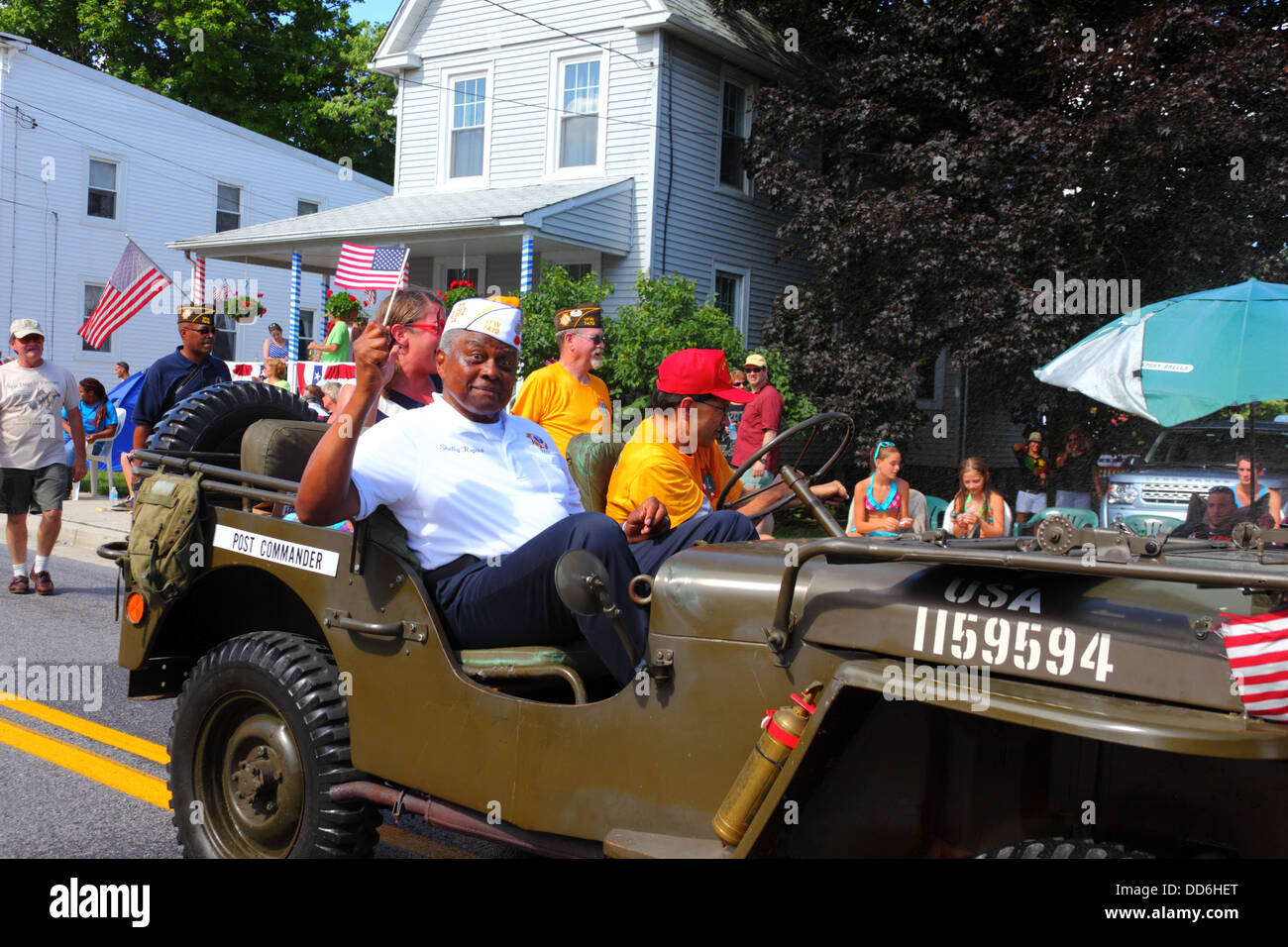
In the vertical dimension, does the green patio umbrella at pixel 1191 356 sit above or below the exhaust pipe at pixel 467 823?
above

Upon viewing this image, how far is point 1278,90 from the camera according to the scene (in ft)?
41.2

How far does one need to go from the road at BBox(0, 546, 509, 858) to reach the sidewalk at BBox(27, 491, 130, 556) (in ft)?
13.6

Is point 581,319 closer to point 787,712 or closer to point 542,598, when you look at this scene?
point 542,598

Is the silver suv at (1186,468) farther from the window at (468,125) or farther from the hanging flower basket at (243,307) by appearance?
the hanging flower basket at (243,307)

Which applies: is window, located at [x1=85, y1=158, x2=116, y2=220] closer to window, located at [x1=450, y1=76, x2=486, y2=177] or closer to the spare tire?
window, located at [x1=450, y1=76, x2=486, y2=177]

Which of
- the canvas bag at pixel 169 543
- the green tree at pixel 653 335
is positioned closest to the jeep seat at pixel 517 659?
the canvas bag at pixel 169 543

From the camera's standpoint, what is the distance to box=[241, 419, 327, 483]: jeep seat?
354cm

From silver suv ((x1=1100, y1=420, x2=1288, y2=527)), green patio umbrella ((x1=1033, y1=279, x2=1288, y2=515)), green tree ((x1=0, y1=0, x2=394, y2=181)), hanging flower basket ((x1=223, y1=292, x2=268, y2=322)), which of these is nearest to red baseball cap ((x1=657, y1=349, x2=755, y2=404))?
green patio umbrella ((x1=1033, y1=279, x2=1288, y2=515))

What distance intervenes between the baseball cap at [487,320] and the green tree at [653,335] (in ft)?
34.1

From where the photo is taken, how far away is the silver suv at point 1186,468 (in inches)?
407

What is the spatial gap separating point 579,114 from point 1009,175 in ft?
23.4
